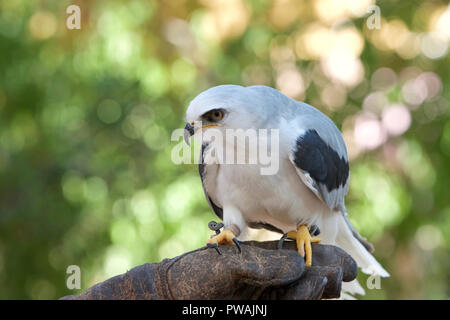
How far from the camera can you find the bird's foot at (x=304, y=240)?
5.94ft

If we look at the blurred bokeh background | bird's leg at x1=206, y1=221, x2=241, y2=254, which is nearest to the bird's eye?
bird's leg at x1=206, y1=221, x2=241, y2=254

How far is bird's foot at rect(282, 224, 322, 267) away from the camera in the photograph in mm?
1811

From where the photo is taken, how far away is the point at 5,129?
3727mm

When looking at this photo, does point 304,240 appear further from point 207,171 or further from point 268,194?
point 207,171

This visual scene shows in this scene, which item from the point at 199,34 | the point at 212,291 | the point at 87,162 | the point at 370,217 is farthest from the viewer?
the point at 199,34

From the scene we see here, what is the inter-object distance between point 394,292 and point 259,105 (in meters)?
2.81

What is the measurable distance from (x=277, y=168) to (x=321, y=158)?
184mm

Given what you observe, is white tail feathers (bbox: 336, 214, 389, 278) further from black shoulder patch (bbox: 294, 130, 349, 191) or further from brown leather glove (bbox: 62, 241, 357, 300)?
brown leather glove (bbox: 62, 241, 357, 300)

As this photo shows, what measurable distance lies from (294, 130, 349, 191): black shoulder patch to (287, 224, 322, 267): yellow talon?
185mm

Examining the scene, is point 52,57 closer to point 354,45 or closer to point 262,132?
point 354,45

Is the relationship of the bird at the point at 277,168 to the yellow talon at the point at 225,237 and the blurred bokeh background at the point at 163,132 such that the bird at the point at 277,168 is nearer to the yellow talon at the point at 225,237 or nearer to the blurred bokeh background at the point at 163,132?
the yellow talon at the point at 225,237

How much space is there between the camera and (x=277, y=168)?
1.76m

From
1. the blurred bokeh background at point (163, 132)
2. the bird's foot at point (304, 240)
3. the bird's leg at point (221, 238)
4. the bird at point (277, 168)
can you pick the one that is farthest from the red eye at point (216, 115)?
the blurred bokeh background at point (163, 132)

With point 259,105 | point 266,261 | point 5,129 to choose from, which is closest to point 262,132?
point 259,105
